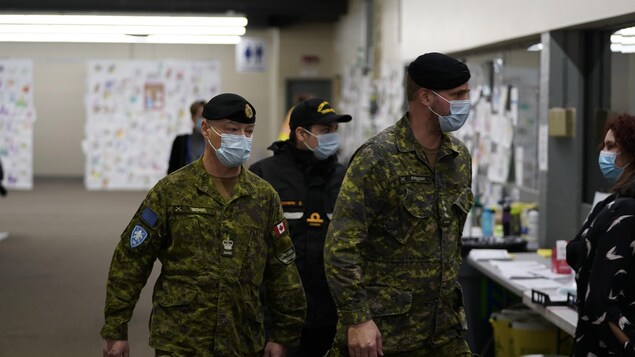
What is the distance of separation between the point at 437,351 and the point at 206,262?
763 mm

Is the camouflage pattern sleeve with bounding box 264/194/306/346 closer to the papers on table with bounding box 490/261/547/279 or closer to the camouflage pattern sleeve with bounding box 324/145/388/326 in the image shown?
the camouflage pattern sleeve with bounding box 324/145/388/326

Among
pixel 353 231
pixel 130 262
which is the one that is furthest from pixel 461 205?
pixel 130 262

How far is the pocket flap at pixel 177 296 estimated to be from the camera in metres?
3.31

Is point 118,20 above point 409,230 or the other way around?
above

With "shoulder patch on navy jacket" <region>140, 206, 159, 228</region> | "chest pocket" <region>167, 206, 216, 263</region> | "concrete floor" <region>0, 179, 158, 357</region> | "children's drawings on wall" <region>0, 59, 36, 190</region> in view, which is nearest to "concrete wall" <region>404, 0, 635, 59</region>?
"chest pocket" <region>167, 206, 216, 263</region>

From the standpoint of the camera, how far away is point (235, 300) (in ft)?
11.0

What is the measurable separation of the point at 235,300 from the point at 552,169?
3461 mm

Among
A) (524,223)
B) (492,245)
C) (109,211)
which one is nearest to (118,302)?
(492,245)

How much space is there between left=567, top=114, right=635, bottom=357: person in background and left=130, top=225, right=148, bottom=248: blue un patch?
1470mm

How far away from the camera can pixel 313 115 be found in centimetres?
456

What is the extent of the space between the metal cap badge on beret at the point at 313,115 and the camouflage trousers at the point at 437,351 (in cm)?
143

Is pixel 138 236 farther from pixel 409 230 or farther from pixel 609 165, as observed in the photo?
pixel 609 165

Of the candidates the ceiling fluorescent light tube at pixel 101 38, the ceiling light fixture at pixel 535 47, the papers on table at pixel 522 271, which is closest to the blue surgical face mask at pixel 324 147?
the papers on table at pixel 522 271

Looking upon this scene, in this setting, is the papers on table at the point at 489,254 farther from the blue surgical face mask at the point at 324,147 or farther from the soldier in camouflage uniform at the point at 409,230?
the soldier in camouflage uniform at the point at 409,230
